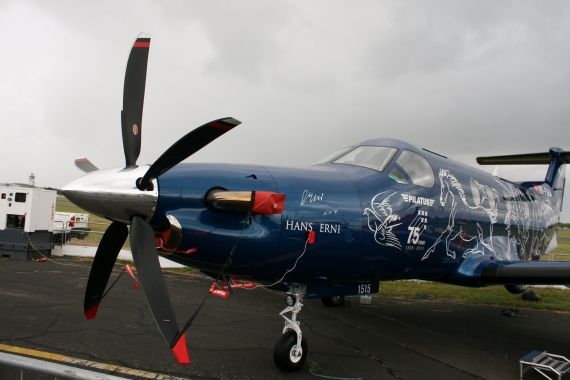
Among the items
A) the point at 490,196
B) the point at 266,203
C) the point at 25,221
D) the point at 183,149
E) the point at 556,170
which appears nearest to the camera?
Answer: the point at 183,149

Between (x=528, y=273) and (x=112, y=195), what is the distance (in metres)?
6.27

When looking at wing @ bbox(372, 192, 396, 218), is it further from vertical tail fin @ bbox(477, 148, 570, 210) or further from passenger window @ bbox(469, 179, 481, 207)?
vertical tail fin @ bbox(477, 148, 570, 210)

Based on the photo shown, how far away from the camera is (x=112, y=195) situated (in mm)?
3873

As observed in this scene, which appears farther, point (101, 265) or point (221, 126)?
point (101, 265)

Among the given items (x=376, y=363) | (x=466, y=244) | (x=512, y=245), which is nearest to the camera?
(x=376, y=363)

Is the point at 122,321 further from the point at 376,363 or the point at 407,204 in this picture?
the point at 407,204

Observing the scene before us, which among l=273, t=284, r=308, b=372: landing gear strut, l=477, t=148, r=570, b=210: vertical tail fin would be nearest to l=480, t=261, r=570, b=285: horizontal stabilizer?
l=273, t=284, r=308, b=372: landing gear strut

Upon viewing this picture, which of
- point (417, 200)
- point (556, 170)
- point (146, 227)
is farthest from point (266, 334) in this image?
point (556, 170)

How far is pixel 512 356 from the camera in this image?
267 inches

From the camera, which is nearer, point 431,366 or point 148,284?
point 148,284

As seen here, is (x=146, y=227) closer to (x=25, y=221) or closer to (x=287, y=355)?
(x=287, y=355)

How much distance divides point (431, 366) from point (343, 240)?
8.11ft

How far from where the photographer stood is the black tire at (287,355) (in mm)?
5070

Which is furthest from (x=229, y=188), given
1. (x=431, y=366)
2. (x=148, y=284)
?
(x=431, y=366)
